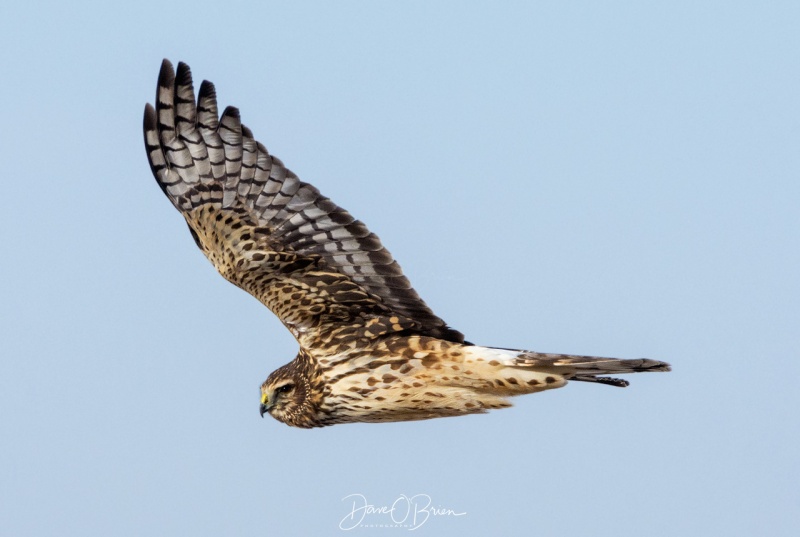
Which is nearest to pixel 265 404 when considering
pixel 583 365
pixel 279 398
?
pixel 279 398

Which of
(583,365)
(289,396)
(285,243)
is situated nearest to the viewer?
(583,365)

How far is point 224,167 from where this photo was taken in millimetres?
8047

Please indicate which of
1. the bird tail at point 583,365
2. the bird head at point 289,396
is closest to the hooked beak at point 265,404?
the bird head at point 289,396

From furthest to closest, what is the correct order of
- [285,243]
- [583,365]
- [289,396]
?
[289,396] < [285,243] < [583,365]

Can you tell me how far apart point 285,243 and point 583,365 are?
7.37ft

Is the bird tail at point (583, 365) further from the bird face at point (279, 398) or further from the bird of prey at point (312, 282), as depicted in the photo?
the bird face at point (279, 398)

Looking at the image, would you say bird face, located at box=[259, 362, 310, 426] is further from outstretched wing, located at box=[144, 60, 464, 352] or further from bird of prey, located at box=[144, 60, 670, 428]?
outstretched wing, located at box=[144, 60, 464, 352]

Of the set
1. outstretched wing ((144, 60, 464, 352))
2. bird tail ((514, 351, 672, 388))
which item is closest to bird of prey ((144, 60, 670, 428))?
outstretched wing ((144, 60, 464, 352))

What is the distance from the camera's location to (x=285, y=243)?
7.88 m

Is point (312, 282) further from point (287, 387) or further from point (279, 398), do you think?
point (279, 398)

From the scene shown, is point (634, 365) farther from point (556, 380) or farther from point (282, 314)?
point (282, 314)

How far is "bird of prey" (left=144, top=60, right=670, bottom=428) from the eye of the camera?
767 centimetres

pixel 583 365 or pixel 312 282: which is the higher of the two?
pixel 312 282

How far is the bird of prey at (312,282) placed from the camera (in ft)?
25.2
